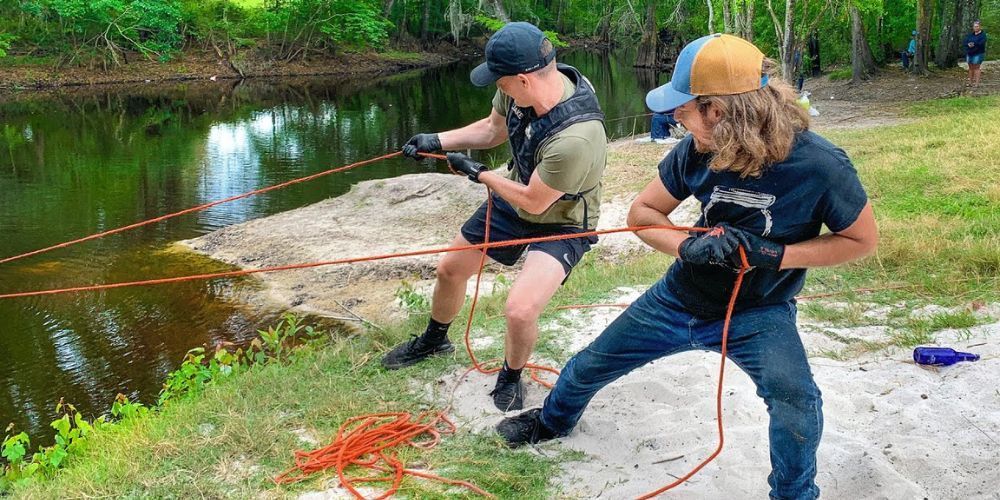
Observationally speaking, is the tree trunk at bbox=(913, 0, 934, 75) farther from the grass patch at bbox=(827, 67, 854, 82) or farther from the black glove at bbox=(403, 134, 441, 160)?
the black glove at bbox=(403, 134, 441, 160)

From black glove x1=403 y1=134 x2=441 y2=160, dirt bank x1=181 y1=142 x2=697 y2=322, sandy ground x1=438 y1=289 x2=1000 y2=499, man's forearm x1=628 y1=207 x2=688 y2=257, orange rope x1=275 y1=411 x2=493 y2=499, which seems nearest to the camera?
man's forearm x1=628 y1=207 x2=688 y2=257

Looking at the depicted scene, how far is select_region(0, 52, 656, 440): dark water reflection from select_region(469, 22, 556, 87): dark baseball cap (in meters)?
4.21

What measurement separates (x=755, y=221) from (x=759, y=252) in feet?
0.54

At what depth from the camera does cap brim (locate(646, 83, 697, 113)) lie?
8.96 feet

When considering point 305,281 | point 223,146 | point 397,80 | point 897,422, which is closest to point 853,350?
point 897,422

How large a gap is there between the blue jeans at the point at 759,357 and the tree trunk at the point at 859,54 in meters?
19.0

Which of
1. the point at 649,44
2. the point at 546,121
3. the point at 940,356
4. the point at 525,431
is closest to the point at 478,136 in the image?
the point at 546,121

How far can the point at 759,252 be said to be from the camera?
2.69 m

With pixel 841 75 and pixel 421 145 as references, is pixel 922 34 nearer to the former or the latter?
pixel 841 75

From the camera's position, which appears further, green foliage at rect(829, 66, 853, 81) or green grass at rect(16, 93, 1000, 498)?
green foliage at rect(829, 66, 853, 81)

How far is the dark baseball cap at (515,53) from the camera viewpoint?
12.2 feet

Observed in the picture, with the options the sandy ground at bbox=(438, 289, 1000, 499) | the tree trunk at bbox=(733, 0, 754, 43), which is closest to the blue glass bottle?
the sandy ground at bbox=(438, 289, 1000, 499)

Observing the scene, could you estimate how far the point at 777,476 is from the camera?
2.88 metres

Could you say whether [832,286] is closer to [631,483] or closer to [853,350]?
[853,350]
